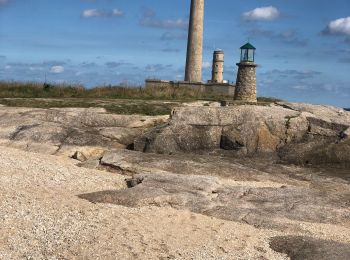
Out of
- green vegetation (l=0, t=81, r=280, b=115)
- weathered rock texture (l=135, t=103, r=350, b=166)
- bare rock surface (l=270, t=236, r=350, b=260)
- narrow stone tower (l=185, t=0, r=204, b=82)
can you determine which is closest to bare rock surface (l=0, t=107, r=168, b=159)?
weathered rock texture (l=135, t=103, r=350, b=166)

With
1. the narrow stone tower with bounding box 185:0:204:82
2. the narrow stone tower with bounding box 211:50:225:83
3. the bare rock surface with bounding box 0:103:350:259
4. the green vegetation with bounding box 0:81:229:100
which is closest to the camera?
the bare rock surface with bounding box 0:103:350:259

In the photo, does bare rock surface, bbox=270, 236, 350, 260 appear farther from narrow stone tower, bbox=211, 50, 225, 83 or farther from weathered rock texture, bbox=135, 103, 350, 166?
narrow stone tower, bbox=211, 50, 225, 83

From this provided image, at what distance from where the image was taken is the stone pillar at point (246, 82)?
35375 millimetres

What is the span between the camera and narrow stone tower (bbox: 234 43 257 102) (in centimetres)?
3512

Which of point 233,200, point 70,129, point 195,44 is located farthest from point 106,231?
point 195,44

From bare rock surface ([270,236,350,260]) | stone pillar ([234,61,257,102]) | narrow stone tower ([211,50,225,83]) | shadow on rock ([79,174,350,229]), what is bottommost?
bare rock surface ([270,236,350,260])

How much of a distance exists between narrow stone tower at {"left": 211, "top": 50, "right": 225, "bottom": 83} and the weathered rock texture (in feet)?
141

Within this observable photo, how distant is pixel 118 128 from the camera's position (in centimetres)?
2459

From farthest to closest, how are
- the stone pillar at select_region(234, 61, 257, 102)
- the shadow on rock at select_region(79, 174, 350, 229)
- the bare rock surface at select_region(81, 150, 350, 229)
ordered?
1. the stone pillar at select_region(234, 61, 257, 102)
2. the bare rock surface at select_region(81, 150, 350, 229)
3. the shadow on rock at select_region(79, 174, 350, 229)

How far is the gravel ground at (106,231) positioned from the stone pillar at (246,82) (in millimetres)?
20581

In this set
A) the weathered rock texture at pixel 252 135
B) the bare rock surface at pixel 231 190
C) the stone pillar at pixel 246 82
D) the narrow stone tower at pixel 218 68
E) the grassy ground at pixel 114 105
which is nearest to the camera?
the bare rock surface at pixel 231 190

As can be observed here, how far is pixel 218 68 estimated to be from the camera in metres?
67.8

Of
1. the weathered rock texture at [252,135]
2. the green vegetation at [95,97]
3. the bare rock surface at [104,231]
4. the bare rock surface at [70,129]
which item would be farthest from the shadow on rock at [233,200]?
the green vegetation at [95,97]

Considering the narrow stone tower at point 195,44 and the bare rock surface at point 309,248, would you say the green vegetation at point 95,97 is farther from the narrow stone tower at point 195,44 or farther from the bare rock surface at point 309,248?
the narrow stone tower at point 195,44
